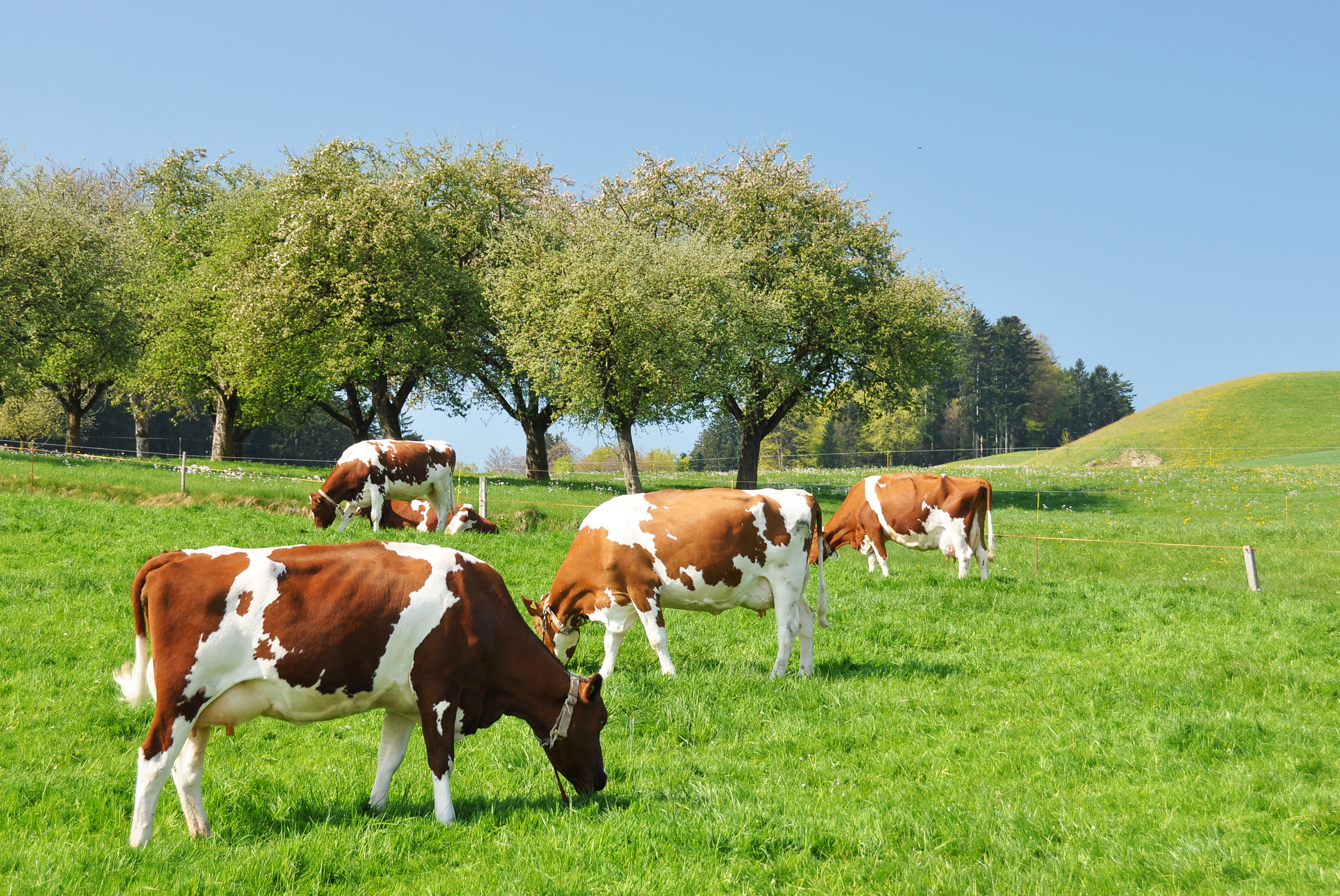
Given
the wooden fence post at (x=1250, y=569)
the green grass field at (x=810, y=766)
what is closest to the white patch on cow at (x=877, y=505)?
the green grass field at (x=810, y=766)

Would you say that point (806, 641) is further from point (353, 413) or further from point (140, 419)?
point (140, 419)

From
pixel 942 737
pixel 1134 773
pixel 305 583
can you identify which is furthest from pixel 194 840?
pixel 1134 773

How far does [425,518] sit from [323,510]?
10.7 ft

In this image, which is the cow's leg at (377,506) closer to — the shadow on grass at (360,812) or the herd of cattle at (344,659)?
the herd of cattle at (344,659)

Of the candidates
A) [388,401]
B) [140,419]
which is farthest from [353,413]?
[140,419]

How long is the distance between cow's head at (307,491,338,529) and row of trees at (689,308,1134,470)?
79.2 metres

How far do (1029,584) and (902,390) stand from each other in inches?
1036

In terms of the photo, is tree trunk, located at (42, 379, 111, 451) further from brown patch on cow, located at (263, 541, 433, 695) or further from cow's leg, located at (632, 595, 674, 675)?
brown patch on cow, located at (263, 541, 433, 695)

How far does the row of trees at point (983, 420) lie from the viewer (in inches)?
4166

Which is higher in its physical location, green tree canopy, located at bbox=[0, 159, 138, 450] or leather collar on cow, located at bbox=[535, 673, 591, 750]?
Result: green tree canopy, located at bbox=[0, 159, 138, 450]

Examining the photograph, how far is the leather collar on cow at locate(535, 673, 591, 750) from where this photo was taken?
650 cm

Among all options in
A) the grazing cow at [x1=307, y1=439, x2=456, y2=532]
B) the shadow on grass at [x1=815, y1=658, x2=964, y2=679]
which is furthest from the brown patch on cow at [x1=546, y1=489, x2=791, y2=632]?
the grazing cow at [x1=307, y1=439, x2=456, y2=532]

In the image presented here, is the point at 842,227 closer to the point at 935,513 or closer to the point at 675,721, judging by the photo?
the point at 935,513

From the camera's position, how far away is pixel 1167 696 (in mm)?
9609
